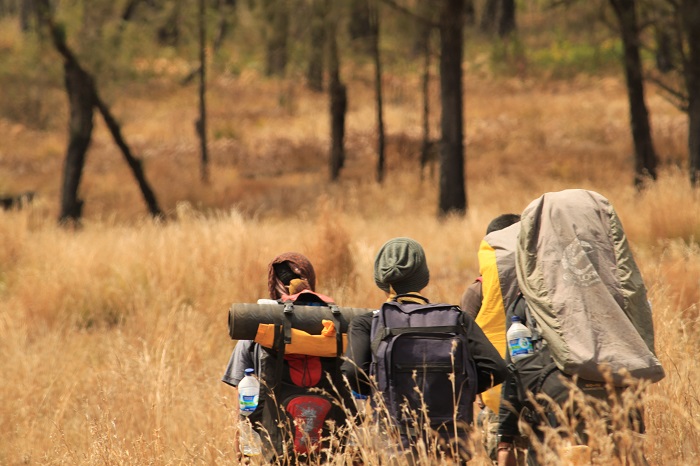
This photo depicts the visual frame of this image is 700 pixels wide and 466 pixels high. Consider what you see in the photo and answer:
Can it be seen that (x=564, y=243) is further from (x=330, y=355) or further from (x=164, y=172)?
(x=164, y=172)

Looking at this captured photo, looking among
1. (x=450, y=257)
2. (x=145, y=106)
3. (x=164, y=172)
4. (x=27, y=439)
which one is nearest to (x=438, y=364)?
(x=27, y=439)

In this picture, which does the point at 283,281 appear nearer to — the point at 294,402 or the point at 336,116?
the point at 294,402

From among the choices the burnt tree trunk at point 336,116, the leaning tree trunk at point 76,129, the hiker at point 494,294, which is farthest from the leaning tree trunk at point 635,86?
the hiker at point 494,294

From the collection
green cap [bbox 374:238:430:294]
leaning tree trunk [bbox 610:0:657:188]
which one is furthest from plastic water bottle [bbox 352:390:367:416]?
leaning tree trunk [bbox 610:0:657:188]

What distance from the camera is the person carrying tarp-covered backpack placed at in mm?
3389

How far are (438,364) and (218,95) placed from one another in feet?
100

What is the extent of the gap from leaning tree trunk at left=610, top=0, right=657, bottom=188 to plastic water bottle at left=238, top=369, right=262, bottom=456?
1073cm

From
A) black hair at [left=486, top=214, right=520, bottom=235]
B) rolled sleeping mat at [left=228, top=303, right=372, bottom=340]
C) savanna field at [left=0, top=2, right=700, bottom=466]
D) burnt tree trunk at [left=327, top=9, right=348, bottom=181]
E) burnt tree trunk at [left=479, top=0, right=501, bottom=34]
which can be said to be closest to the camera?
rolled sleeping mat at [left=228, top=303, right=372, bottom=340]

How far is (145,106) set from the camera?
32.5 meters

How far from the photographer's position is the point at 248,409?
12.6 ft

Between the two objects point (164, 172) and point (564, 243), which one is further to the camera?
point (164, 172)

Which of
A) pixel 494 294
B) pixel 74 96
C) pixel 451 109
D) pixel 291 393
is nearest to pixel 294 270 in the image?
pixel 291 393

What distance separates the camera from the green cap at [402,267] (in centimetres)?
363

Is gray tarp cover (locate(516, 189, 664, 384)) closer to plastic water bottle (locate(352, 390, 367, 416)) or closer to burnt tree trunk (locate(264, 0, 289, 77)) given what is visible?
plastic water bottle (locate(352, 390, 367, 416))
